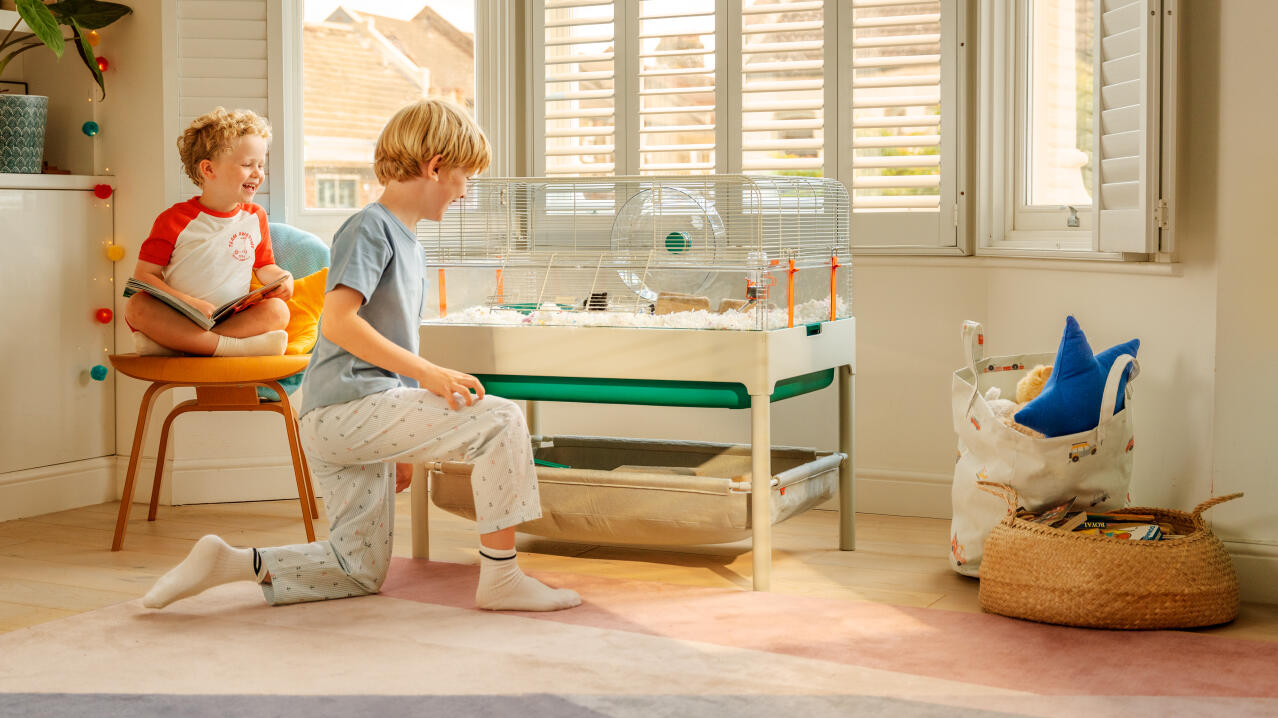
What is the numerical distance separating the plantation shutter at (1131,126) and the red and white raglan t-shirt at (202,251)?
2083 mm

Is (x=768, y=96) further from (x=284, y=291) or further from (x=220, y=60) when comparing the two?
(x=220, y=60)

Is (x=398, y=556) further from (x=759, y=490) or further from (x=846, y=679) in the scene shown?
(x=846, y=679)

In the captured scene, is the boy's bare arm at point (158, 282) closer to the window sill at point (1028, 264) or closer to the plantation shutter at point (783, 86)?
the plantation shutter at point (783, 86)

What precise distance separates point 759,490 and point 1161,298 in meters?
0.95

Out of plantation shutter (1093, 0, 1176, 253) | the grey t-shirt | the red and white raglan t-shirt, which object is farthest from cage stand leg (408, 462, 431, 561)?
plantation shutter (1093, 0, 1176, 253)

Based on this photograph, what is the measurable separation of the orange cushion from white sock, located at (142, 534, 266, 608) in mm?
960

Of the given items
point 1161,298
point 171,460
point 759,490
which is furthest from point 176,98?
point 1161,298

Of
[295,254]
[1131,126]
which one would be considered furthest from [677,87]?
[1131,126]

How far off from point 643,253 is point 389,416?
0.76 meters

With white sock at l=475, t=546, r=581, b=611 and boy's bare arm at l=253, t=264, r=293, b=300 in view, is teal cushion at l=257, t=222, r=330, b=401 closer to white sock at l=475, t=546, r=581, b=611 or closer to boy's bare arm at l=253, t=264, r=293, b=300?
boy's bare arm at l=253, t=264, r=293, b=300

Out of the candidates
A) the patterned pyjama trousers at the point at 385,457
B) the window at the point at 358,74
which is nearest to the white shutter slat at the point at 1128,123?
the patterned pyjama trousers at the point at 385,457

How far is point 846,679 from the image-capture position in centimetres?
202

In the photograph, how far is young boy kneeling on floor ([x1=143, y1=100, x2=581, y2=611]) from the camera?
237 cm

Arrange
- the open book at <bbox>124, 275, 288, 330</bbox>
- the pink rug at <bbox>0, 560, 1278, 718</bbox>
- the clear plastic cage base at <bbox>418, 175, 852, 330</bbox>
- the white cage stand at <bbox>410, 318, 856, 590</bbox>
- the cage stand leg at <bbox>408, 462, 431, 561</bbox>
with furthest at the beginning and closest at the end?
the open book at <bbox>124, 275, 288, 330</bbox>, the cage stand leg at <bbox>408, 462, 431, 561</bbox>, the clear plastic cage base at <bbox>418, 175, 852, 330</bbox>, the white cage stand at <bbox>410, 318, 856, 590</bbox>, the pink rug at <bbox>0, 560, 1278, 718</bbox>
